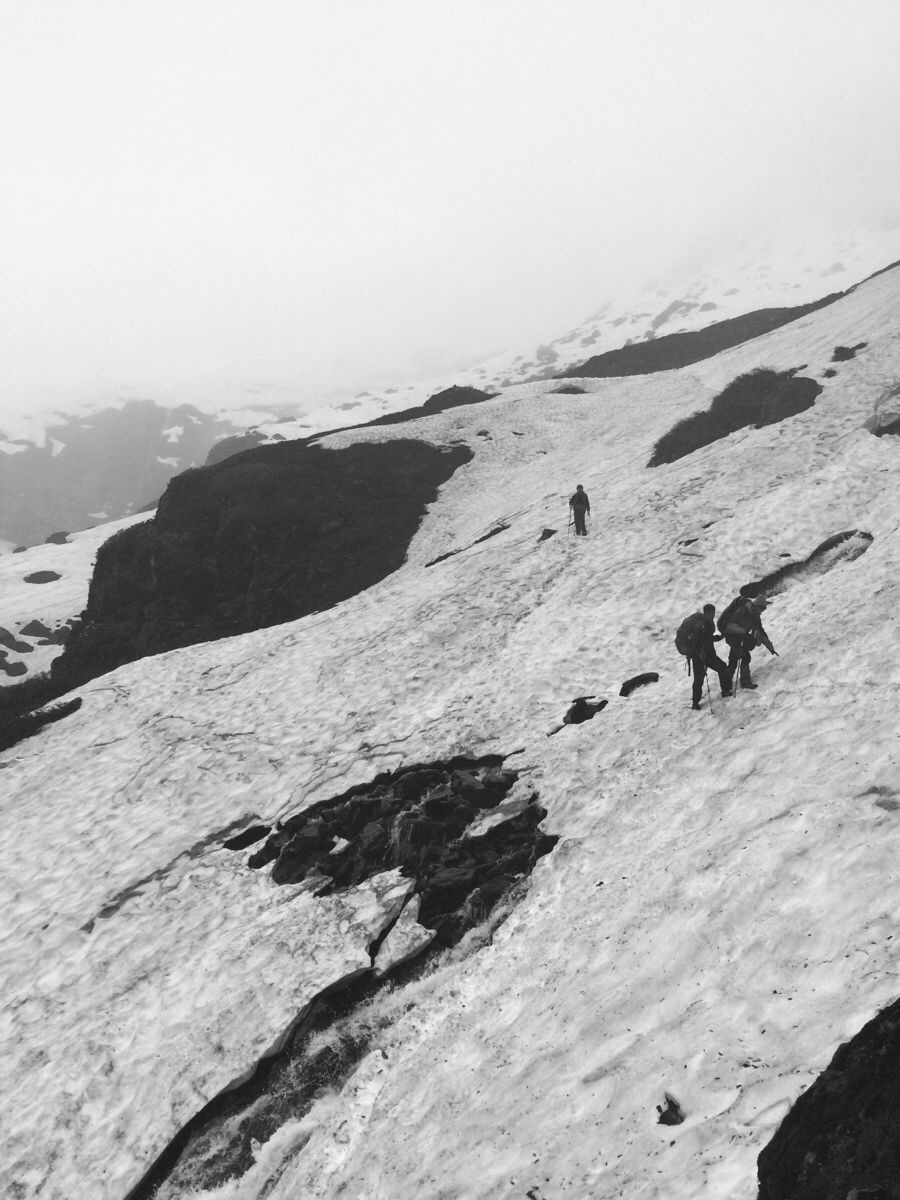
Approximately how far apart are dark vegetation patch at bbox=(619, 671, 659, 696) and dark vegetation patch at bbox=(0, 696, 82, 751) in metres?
19.5

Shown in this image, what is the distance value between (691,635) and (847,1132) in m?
9.66

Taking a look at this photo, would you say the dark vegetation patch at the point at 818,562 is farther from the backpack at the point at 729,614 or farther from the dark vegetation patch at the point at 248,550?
the dark vegetation patch at the point at 248,550

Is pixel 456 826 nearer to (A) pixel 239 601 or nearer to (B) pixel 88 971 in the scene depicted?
(B) pixel 88 971

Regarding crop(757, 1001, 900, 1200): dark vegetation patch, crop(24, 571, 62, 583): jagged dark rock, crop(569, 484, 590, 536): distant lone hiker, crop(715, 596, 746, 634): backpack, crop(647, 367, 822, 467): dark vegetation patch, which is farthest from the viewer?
crop(24, 571, 62, 583): jagged dark rock

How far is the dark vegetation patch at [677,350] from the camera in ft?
206

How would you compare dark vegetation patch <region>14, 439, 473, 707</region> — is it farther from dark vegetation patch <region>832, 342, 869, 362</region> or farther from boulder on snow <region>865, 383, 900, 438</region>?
dark vegetation patch <region>832, 342, 869, 362</region>

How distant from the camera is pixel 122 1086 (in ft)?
33.4

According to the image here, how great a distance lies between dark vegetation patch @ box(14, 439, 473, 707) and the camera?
31500 millimetres

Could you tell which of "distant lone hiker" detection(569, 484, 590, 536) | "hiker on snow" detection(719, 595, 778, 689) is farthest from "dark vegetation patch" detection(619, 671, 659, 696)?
"distant lone hiker" detection(569, 484, 590, 536)

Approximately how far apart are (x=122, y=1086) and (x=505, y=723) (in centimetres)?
954

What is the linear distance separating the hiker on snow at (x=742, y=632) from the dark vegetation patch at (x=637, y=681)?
2265 mm

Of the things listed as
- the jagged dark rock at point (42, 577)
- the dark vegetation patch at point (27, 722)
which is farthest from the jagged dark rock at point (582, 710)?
the jagged dark rock at point (42, 577)

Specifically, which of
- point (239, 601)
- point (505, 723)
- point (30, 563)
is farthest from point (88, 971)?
point (30, 563)

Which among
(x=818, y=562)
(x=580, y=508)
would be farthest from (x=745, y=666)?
(x=580, y=508)
